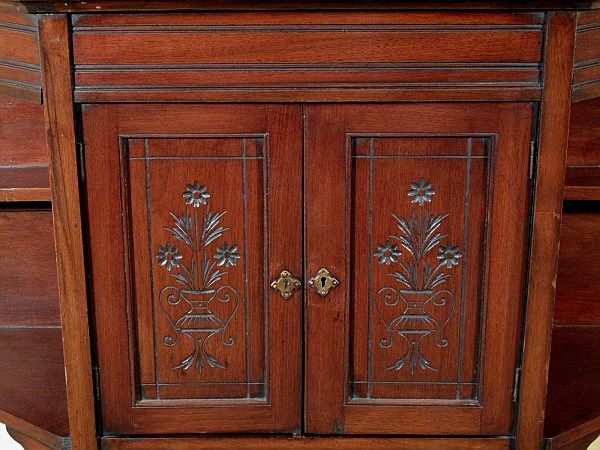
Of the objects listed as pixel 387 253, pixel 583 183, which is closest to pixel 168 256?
pixel 387 253

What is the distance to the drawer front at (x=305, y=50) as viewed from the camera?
0.98m

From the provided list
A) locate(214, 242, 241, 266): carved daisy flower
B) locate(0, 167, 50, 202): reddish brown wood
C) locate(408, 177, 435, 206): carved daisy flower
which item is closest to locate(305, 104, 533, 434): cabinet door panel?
locate(408, 177, 435, 206): carved daisy flower

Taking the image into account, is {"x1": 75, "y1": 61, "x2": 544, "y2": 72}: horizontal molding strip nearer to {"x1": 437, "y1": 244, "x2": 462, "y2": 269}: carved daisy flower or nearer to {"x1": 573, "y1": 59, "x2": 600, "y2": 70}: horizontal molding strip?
{"x1": 573, "y1": 59, "x2": 600, "y2": 70}: horizontal molding strip

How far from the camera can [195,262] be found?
108 cm

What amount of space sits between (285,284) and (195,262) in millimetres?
130

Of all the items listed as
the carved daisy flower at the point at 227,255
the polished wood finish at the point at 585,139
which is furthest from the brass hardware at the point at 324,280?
the polished wood finish at the point at 585,139

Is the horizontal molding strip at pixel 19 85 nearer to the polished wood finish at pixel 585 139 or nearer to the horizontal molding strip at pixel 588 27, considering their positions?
the horizontal molding strip at pixel 588 27

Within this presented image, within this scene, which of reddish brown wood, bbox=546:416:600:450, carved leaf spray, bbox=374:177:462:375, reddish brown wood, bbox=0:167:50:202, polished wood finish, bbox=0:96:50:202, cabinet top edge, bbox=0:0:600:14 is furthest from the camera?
polished wood finish, bbox=0:96:50:202

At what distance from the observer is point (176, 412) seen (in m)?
1.13

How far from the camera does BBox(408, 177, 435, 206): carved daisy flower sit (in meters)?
1.04

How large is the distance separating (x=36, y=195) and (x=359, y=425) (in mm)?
677

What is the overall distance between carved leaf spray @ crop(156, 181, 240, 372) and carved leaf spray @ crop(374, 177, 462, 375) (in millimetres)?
219

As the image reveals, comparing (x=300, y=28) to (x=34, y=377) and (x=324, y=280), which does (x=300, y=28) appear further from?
(x=34, y=377)

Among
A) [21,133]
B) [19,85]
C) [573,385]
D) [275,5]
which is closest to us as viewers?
[275,5]
